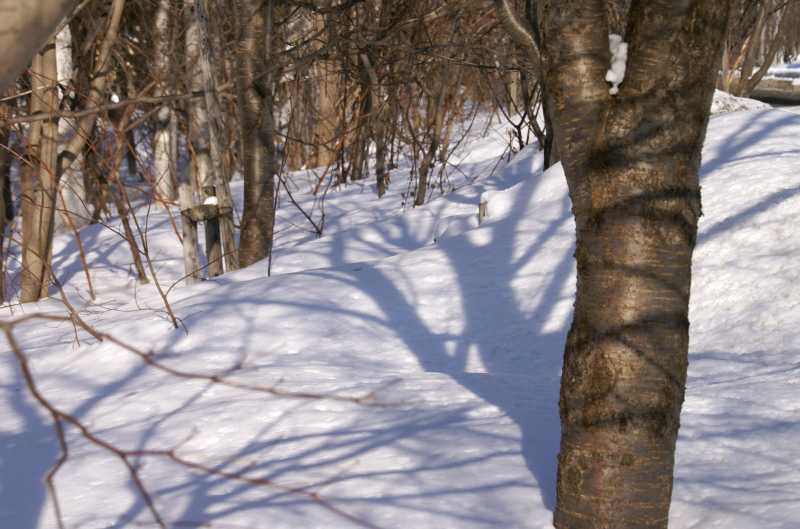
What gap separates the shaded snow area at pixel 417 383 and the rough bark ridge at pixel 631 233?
321mm

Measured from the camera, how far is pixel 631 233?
2.30m

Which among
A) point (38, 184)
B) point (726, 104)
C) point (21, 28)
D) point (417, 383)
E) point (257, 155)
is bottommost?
point (417, 383)

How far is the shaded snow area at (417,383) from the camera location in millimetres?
2771

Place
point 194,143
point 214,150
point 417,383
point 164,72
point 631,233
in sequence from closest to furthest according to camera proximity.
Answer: point 631,233, point 417,383, point 214,150, point 194,143, point 164,72

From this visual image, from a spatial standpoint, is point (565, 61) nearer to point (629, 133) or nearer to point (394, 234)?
point (629, 133)

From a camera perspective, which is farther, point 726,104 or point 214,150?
point 726,104

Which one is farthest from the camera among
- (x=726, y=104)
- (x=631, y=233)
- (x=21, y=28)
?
(x=726, y=104)

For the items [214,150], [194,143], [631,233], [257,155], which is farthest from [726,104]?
[631,233]

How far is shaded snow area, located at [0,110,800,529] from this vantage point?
9.09ft

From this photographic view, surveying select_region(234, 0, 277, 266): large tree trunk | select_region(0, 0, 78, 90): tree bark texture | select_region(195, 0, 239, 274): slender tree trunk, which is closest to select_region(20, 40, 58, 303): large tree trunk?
select_region(195, 0, 239, 274): slender tree trunk

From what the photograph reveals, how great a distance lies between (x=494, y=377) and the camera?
4.07 metres

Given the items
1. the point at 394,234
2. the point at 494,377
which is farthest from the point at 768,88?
the point at 494,377

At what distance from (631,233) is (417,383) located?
1.78 meters

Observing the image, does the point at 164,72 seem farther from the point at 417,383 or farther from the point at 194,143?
the point at 417,383
